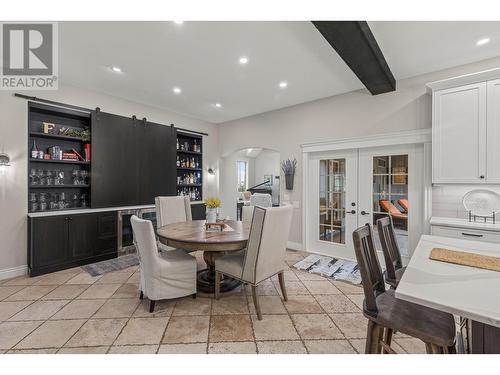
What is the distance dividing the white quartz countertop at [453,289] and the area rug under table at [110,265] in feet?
12.5

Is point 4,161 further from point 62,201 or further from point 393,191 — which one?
point 393,191

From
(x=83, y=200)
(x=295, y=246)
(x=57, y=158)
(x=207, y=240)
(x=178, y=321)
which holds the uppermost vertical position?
(x=57, y=158)

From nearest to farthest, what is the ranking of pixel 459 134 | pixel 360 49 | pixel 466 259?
pixel 466 259 < pixel 360 49 < pixel 459 134

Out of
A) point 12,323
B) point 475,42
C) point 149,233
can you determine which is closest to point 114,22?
point 149,233

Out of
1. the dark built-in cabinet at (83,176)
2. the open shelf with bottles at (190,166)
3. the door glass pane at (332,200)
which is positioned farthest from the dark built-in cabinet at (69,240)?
the door glass pane at (332,200)

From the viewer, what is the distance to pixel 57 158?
12.3ft

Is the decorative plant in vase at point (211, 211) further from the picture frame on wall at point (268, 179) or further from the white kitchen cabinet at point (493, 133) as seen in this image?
the picture frame on wall at point (268, 179)

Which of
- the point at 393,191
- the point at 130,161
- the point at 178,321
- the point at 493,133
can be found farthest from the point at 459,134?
the point at 130,161

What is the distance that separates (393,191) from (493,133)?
1.31m

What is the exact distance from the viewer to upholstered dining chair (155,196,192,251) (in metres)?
3.65

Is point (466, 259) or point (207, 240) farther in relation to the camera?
point (207, 240)

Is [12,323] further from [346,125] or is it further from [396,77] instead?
[396,77]

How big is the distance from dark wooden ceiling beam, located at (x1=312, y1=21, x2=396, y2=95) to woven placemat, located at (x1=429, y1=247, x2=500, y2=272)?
1927 millimetres

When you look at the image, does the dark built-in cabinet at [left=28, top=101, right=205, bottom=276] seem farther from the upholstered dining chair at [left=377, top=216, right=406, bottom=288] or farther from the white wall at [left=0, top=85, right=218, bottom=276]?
the upholstered dining chair at [left=377, top=216, right=406, bottom=288]
